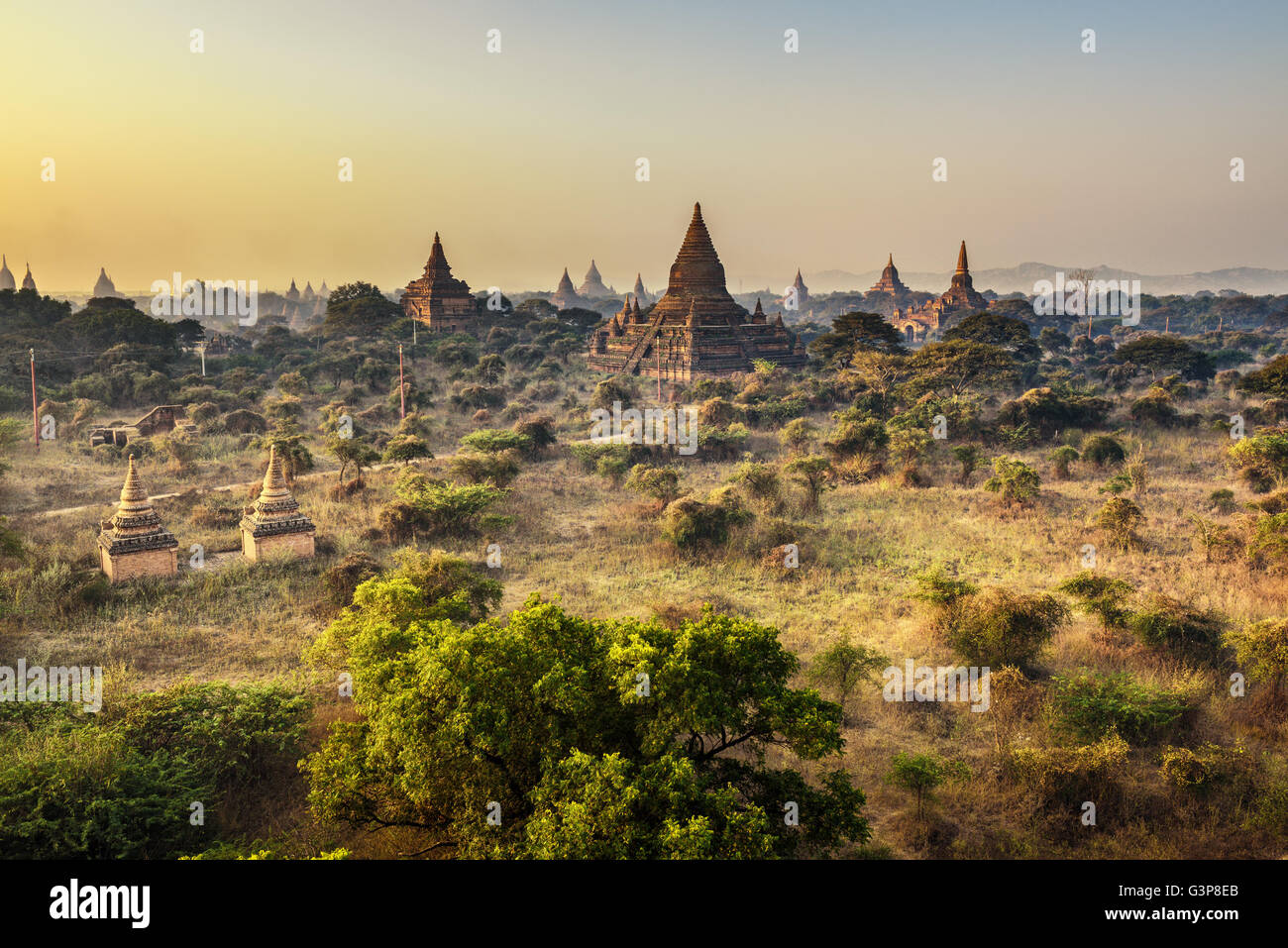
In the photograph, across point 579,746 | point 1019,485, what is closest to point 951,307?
point 1019,485

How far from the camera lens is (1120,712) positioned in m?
11.6

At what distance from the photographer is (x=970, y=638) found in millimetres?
14039

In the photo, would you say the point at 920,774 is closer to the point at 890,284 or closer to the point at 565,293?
the point at 890,284

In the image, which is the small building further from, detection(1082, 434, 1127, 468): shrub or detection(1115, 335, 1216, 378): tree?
detection(1115, 335, 1216, 378): tree

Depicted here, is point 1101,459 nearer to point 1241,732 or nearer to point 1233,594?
point 1233,594

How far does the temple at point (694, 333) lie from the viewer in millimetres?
54188

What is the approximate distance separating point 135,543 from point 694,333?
4068 centimetres

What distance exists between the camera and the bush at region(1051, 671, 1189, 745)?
37.7 ft

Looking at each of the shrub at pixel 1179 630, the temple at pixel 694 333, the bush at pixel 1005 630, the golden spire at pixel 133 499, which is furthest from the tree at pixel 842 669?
the temple at pixel 694 333

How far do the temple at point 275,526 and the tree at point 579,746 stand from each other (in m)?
10.9

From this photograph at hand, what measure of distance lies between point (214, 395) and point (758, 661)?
4001 centimetres

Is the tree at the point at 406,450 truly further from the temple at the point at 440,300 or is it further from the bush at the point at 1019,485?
the temple at the point at 440,300

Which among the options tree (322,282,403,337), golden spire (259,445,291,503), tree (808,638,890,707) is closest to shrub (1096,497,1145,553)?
tree (808,638,890,707)

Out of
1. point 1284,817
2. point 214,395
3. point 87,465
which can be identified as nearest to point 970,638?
point 1284,817
